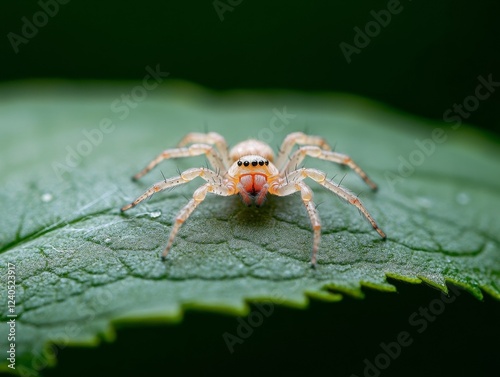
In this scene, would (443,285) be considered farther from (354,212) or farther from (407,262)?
(354,212)

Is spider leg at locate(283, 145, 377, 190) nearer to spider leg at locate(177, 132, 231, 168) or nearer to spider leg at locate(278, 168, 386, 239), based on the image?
spider leg at locate(278, 168, 386, 239)

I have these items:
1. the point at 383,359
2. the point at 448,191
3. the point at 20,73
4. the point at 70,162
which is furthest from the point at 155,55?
the point at 383,359

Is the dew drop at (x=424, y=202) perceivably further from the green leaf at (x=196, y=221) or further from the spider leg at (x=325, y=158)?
the spider leg at (x=325, y=158)

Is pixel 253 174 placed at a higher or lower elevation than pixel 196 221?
higher

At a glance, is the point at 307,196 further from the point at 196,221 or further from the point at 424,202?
the point at 424,202

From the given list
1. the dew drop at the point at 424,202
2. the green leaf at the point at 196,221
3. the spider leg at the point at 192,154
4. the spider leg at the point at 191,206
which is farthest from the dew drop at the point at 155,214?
the dew drop at the point at 424,202

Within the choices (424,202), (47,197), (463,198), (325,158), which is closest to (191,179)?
(47,197)
